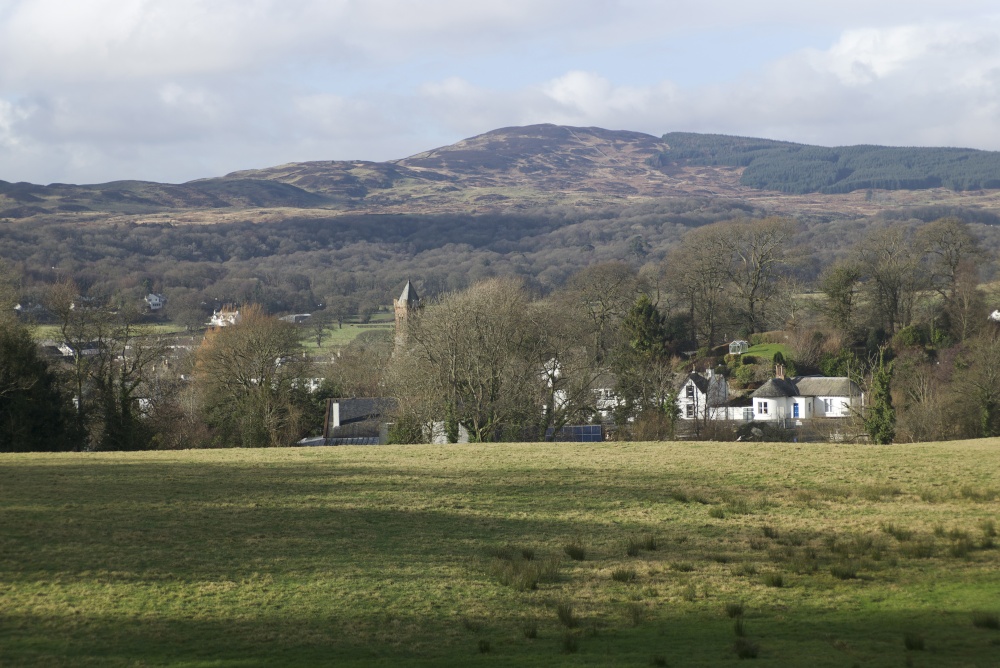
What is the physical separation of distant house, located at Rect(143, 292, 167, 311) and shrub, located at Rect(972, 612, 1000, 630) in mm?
121478

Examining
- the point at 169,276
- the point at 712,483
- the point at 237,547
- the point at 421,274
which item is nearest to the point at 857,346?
the point at 712,483

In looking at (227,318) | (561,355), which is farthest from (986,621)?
(227,318)

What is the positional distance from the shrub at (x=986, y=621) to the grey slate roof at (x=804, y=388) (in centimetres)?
5684

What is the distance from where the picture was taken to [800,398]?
68.3m

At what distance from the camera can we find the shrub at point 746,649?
11.3m

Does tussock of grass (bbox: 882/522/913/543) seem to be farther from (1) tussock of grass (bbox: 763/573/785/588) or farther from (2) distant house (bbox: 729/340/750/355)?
(2) distant house (bbox: 729/340/750/355)

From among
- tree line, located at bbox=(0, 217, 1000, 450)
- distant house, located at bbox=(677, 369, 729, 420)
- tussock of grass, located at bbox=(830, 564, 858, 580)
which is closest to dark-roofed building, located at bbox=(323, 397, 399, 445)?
tree line, located at bbox=(0, 217, 1000, 450)

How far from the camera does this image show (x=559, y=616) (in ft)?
43.0

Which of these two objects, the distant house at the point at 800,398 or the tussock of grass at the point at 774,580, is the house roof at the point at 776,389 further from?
the tussock of grass at the point at 774,580

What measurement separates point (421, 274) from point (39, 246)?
62929 mm

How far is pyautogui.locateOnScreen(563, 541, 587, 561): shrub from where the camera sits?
1655cm

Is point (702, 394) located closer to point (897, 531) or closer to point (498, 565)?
point (897, 531)

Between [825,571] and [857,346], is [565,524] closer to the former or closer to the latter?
[825,571]

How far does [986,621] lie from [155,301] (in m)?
130
